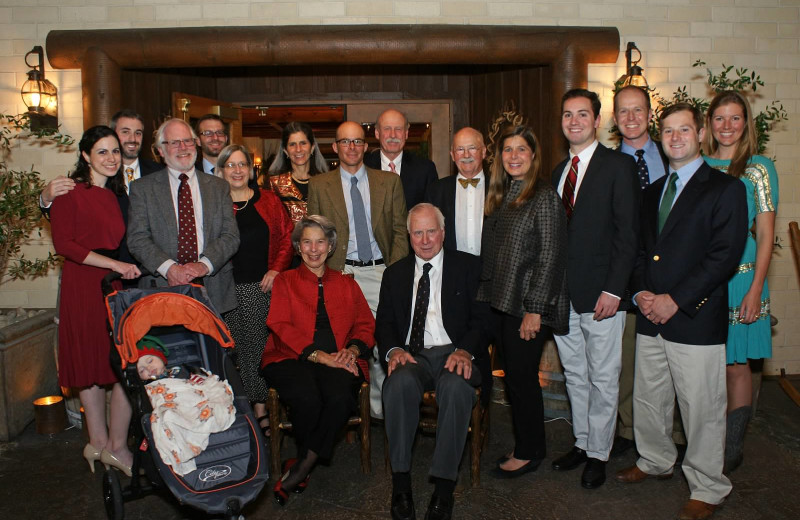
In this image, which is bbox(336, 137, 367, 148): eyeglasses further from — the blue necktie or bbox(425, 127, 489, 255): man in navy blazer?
bbox(425, 127, 489, 255): man in navy blazer

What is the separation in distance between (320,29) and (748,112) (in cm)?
296

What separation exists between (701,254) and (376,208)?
1776mm

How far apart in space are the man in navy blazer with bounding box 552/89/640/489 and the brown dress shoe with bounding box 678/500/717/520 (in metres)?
0.42

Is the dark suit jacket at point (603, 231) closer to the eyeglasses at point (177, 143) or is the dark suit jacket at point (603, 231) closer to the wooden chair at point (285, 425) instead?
the wooden chair at point (285, 425)

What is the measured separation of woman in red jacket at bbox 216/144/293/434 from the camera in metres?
3.64

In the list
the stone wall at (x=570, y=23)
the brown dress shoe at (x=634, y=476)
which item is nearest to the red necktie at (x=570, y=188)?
the brown dress shoe at (x=634, y=476)

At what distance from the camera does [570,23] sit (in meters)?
4.97

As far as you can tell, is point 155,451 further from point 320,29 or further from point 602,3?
point 602,3

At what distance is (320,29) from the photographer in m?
4.75

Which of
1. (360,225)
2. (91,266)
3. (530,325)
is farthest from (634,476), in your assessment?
(91,266)

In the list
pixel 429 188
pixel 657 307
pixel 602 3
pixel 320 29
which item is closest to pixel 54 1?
pixel 320 29

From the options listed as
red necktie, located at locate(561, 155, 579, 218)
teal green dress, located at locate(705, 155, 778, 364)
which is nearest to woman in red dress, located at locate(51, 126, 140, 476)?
red necktie, located at locate(561, 155, 579, 218)

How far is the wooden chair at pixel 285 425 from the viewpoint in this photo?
3.30 m

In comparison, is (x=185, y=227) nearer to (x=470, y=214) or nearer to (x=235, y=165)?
(x=235, y=165)
